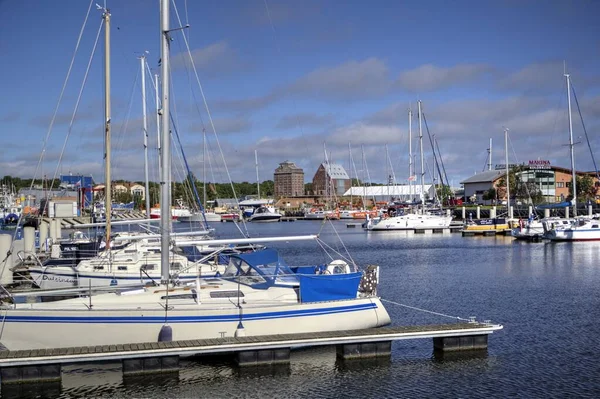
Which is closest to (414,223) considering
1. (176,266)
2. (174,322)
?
(176,266)

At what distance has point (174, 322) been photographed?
71.7 ft

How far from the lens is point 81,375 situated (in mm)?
21375

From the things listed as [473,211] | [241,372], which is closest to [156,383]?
[241,372]

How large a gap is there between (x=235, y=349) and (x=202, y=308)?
2.05m

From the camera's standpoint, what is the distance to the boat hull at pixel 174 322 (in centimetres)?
2108

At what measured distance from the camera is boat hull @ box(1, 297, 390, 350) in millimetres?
21078

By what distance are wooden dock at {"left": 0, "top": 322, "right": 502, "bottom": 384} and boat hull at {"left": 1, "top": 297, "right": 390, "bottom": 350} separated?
2.64 ft

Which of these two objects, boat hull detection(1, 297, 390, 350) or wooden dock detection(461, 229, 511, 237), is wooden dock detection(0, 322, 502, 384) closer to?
boat hull detection(1, 297, 390, 350)

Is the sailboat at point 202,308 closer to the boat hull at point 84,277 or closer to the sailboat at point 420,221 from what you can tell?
the boat hull at point 84,277

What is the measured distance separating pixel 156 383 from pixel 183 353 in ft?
3.94

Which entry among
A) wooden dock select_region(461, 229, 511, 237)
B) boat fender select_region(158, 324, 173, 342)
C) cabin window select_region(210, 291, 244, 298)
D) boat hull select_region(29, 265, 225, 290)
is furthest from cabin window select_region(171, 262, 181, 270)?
wooden dock select_region(461, 229, 511, 237)

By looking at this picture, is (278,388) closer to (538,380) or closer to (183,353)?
(183,353)

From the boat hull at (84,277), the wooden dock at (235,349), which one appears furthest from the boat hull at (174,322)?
the boat hull at (84,277)

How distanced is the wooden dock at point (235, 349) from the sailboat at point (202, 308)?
2.82 feet
